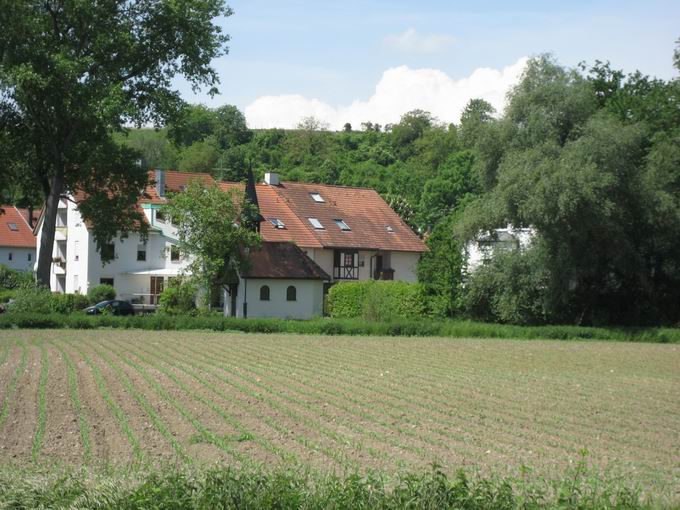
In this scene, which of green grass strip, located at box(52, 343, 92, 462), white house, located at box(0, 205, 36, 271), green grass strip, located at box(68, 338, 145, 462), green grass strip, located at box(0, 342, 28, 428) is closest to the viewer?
green grass strip, located at box(68, 338, 145, 462)

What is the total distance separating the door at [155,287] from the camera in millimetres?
65938

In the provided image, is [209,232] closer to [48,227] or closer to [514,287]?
[48,227]

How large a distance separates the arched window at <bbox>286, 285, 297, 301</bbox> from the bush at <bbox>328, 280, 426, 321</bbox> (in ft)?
8.96

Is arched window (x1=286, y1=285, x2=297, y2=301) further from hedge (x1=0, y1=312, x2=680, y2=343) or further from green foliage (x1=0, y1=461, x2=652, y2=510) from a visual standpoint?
green foliage (x1=0, y1=461, x2=652, y2=510)

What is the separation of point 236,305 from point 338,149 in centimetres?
7865

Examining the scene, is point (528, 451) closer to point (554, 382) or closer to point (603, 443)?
point (603, 443)

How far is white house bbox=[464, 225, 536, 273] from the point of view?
4894cm

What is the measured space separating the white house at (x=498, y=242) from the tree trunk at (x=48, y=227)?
21874 millimetres

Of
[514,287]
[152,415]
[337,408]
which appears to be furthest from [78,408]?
[514,287]

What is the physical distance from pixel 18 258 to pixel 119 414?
77.2 meters

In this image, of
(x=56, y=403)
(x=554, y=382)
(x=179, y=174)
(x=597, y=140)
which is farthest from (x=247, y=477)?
(x=179, y=174)

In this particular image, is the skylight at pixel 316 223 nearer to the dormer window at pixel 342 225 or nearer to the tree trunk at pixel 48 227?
the dormer window at pixel 342 225

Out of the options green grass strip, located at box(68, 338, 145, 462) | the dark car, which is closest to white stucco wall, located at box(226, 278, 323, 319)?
the dark car

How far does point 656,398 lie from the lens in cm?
2127
